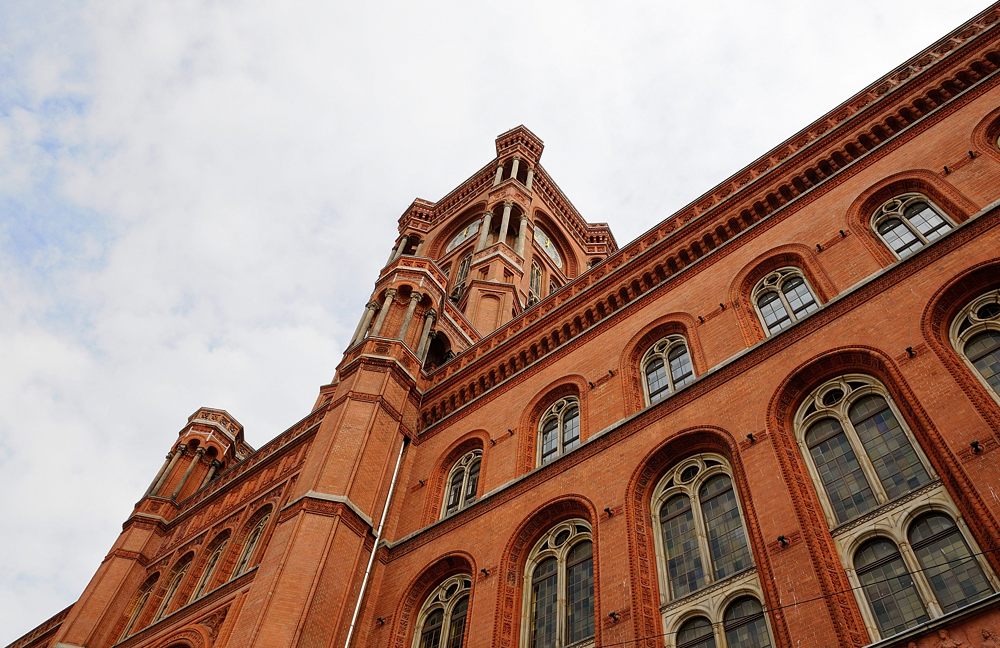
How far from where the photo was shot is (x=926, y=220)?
13992 mm

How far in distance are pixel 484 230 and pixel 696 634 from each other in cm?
3088

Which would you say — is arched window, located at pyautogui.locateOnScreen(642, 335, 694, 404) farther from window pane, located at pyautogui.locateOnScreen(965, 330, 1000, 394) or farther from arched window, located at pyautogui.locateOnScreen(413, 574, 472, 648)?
arched window, located at pyautogui.locateOnScreen(413, 574, 472, 648)

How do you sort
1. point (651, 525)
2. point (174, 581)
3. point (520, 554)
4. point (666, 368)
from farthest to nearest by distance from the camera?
1. point (174, 581)
2. point (666, 368)
3. point (520, 554)
4. point (651, 525)

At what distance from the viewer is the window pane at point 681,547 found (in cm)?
1186

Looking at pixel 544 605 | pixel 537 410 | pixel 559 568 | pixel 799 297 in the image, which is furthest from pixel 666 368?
pixel 544 605

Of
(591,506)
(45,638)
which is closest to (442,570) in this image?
(591,506)

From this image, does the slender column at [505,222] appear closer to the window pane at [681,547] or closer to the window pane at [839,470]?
the window pane at [681,547]

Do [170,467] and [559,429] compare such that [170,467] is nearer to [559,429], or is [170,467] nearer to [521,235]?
[559,429]

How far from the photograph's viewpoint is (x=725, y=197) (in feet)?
59.3

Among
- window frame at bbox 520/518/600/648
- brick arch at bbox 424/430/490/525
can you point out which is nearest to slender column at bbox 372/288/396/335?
brick arch at bbox 424/430/490/525

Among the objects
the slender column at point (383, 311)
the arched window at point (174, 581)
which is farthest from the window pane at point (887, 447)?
the arched window at point (174, 581)

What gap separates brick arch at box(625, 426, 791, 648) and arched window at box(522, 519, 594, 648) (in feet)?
3.53

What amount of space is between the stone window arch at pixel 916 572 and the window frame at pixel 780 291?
4.66 metres

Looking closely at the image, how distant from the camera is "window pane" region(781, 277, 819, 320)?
563 inches
